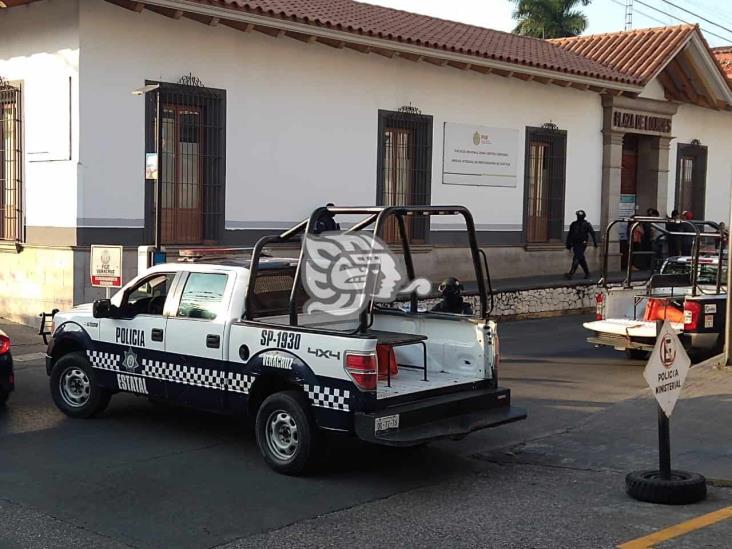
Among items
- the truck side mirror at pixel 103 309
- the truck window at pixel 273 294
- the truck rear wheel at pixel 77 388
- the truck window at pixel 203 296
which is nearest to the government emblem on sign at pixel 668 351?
the truck window at pixel 273 294

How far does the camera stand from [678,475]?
23.1ft

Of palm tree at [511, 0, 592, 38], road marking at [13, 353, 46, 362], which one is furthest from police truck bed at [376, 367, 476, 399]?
palm tree at [511, 0, 592, 38]

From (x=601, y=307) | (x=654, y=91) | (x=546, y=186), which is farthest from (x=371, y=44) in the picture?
(x=654, y=91)

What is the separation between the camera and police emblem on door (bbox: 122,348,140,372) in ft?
28.7

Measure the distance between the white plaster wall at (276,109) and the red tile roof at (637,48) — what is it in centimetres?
296

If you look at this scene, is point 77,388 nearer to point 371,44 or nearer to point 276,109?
point 276,109

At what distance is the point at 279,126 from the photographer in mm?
16500

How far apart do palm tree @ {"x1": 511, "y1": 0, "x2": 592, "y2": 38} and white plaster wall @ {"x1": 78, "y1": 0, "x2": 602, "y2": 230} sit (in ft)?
88.4

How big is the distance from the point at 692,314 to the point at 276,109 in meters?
7.76

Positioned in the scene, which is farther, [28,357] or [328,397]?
[28,357]

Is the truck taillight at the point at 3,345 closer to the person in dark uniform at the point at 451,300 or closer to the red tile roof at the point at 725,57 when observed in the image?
the person in dark uniform at the point at 451,300

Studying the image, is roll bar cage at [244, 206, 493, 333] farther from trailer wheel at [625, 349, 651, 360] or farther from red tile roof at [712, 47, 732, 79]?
red tile roof at [712, 47, 732, 79]

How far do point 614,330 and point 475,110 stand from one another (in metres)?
8.15

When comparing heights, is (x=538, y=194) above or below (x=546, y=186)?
below
